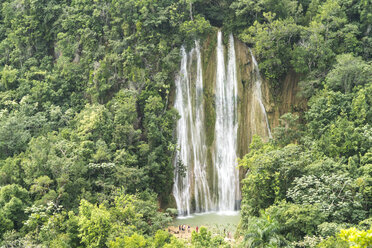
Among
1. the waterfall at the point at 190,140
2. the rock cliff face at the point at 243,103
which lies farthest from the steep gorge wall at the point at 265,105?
the waterfall at the point at 190,140

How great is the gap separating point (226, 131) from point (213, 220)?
20.7 feet

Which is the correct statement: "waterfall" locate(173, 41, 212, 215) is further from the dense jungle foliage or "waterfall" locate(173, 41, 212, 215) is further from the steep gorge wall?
the steep gorge wall

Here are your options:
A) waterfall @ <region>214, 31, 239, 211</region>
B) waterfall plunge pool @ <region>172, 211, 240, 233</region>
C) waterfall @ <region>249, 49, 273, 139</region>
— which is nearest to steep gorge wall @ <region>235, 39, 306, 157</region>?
waterfall @ <region>249, 49, 273, 139</region>

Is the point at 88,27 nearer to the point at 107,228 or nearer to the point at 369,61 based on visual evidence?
the point at 107,228

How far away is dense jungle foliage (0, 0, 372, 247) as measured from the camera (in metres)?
16.3

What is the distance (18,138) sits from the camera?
21.8m

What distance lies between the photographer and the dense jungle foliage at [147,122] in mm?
16328

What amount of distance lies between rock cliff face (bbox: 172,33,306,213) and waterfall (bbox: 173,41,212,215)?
7 centimetres

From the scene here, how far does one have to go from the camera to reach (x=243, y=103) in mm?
25719

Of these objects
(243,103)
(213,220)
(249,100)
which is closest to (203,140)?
(243,103)

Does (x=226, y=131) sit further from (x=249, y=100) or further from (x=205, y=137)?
(x=249, y=100)

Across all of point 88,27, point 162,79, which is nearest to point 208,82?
point 162,79

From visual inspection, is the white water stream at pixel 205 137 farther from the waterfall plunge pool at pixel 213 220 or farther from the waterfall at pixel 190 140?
the waterfall plunge pool at pixel 213 220

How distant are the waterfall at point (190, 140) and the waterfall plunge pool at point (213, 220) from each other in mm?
763
